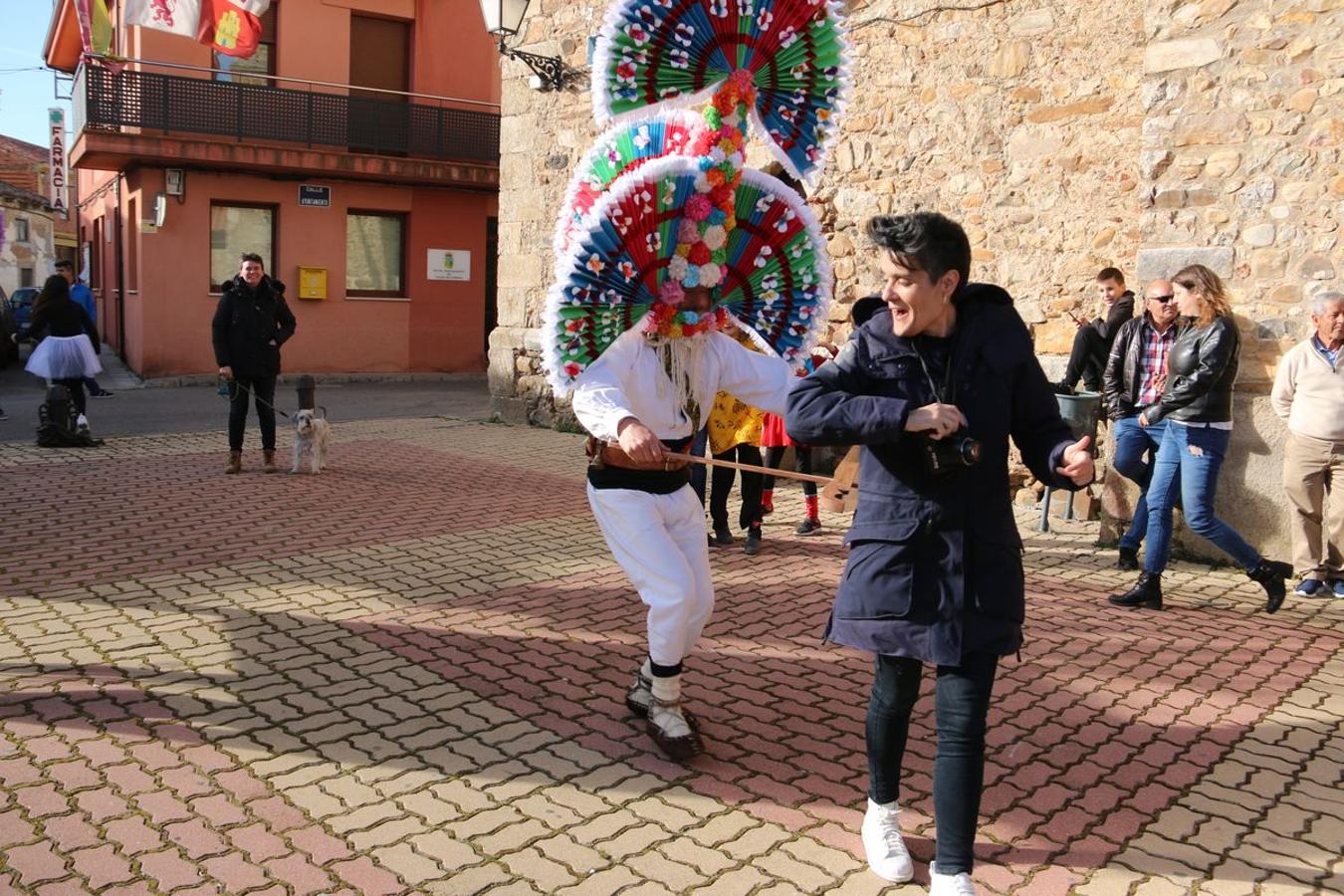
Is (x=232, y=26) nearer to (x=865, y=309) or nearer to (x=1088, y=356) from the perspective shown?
(x=1088, y=356)

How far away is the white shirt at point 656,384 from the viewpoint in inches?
151

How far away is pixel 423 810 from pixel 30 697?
1.91m

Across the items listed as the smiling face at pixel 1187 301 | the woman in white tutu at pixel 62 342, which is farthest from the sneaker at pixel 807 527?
the woman in white tutu at pixel 62 342

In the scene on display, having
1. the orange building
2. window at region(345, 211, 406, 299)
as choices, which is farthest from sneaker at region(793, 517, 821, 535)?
window at region(345, 211, 406, 299)

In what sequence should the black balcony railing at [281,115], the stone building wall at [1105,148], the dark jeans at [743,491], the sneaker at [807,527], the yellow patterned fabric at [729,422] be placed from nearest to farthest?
the stone building wall at [1105,148] → the yellow patterned fabric at [729,422] → the dark jeans at [743,491] → the sneaker at [807,527] → the black balcony railing at [281,115]

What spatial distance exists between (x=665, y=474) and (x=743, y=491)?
3286 millimetres

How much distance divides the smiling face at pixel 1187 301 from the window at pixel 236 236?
17296 millimetres

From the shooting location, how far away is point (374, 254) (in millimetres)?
21438

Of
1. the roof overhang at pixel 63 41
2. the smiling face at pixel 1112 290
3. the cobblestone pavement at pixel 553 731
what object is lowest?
the cobblestone pavement at pixel 553 731

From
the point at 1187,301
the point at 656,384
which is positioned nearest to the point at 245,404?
the point at 656,384

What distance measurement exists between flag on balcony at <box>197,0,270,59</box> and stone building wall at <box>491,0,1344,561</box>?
7251 millimetres

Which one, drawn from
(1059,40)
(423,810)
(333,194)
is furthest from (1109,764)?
(333,194)

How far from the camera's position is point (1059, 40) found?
8672mm

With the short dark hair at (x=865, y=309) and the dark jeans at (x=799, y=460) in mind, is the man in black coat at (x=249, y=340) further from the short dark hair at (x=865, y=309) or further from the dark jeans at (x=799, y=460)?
the short dark hair at (x=865, y=309)
